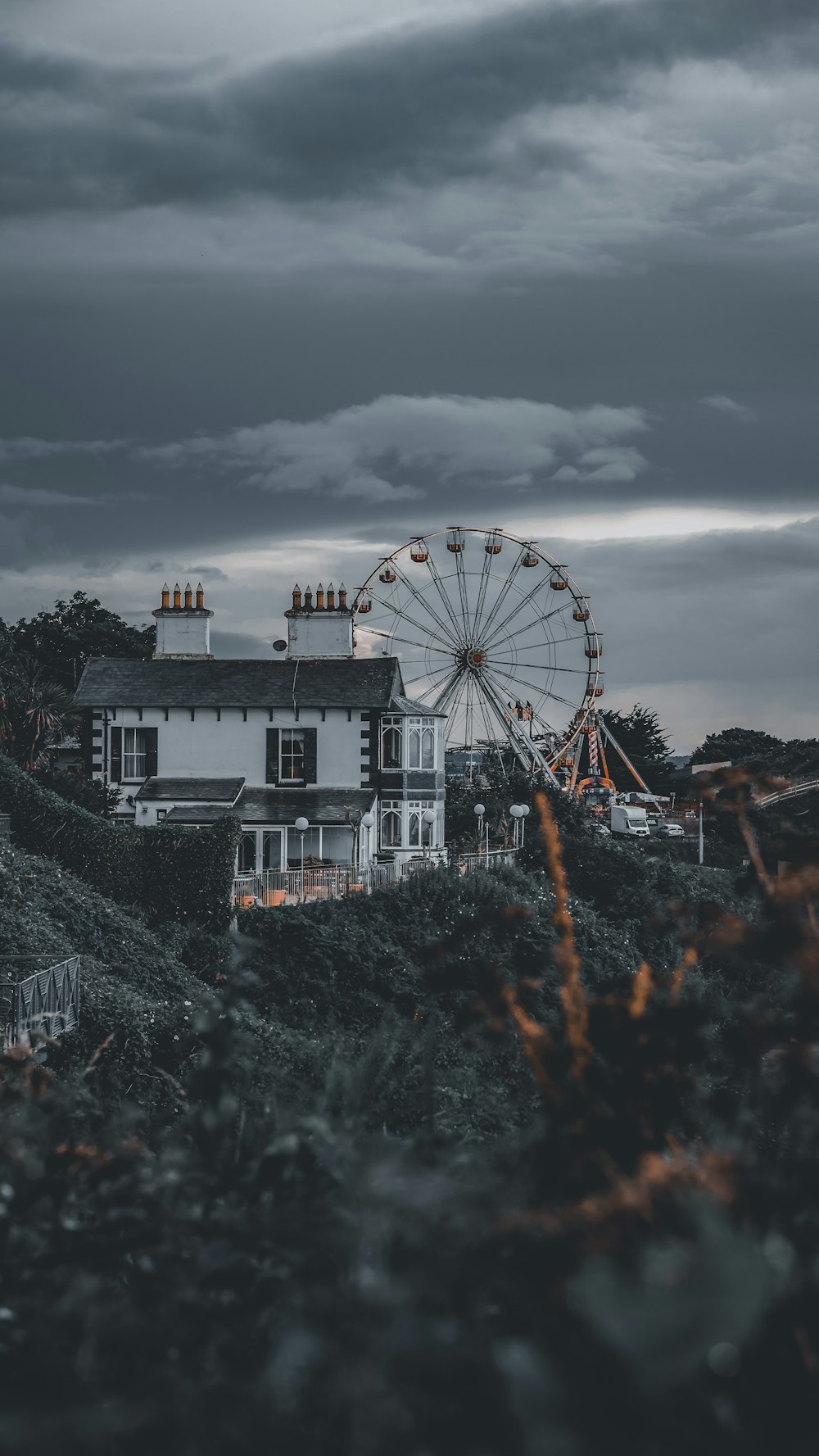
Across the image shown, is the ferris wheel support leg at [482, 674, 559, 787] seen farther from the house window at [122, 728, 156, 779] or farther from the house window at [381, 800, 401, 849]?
the house window at [122, 728, 156, 779]

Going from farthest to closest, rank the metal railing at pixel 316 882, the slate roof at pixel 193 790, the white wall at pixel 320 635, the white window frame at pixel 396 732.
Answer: the white wall at pixel 320 635, the white window frame at pixel 396 732, the slate roof at pixel 193 790, the metal railing at pixel 316 882

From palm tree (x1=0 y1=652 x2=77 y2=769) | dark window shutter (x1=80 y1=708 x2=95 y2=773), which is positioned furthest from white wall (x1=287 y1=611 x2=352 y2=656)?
palm tree (x1=0 y1=652 x2=77 y2=769)

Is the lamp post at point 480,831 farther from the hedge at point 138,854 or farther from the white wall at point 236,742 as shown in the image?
the hedge at point 138,854

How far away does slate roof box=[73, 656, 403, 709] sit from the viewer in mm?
35438

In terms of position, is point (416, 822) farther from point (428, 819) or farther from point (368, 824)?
point (368, 824)

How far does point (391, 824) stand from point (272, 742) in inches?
173

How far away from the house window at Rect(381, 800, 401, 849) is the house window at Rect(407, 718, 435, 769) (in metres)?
1.30

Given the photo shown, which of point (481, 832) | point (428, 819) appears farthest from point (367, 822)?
point (481, 832)

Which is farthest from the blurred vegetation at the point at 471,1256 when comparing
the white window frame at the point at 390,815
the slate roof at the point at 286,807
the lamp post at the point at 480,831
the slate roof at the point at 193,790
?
the white window frame at the point at 390,815

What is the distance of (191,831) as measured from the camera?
2795 cm

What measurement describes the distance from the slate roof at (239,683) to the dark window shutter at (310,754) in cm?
82

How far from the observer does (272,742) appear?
35.5 m

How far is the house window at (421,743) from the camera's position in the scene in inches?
1409

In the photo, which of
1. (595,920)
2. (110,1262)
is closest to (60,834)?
(595,920)
